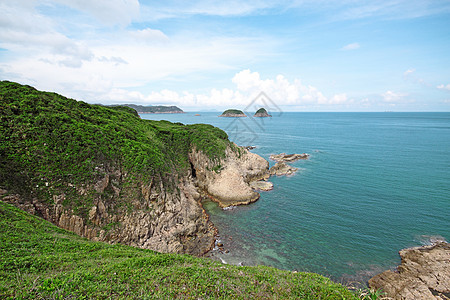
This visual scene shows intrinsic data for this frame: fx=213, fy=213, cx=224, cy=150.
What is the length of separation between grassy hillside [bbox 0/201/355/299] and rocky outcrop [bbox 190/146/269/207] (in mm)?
21619

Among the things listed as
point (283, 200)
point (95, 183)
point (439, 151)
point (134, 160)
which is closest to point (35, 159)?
point (95, 183)

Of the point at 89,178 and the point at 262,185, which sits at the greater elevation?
the point at 89,178

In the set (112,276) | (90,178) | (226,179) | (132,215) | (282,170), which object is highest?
(90,178)

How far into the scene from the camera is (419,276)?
19.1 m

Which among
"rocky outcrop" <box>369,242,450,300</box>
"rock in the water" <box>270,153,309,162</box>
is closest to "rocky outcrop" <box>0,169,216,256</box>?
"rocky outcrop" <box>369,242,450,300</box>

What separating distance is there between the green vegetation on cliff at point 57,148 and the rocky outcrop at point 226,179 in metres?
11.8

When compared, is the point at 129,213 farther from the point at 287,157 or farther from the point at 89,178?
the point at 287,157

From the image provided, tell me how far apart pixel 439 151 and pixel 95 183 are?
86268mm

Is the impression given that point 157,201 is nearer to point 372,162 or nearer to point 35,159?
point 35,159

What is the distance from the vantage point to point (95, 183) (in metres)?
20.2

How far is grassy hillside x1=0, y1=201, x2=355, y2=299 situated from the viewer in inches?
350

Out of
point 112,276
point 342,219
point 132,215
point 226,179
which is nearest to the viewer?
point 112,276

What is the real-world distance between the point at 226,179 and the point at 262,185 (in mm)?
8266

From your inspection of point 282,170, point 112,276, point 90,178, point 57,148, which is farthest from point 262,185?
point 112,276
